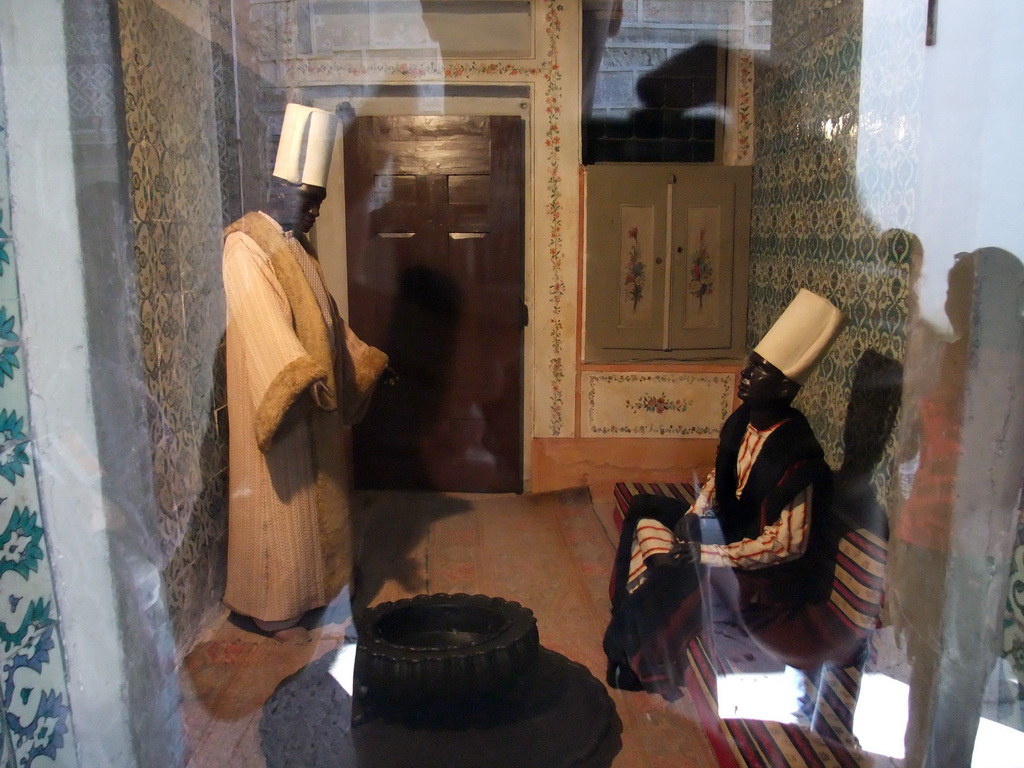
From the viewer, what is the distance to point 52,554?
0.75 meters

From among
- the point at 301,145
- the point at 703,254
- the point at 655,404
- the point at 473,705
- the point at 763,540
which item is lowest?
the point at 473,705

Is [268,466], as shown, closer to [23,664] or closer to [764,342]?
[23,664]

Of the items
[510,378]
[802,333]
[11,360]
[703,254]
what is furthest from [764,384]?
[11,360]

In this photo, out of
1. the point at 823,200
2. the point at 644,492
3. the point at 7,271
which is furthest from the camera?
the point at 644,492

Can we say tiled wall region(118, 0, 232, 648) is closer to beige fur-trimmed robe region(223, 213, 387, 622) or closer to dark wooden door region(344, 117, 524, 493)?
beige fur-trimmed robe region(223, 213, 387, 622)

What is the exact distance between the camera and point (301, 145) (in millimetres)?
854

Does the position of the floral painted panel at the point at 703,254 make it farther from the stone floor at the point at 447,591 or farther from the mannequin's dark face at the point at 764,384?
A: the stone floor at the point at 447,591

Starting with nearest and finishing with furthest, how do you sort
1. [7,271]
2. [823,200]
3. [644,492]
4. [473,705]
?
[7,271], [473,705], [823,200], [644,492]

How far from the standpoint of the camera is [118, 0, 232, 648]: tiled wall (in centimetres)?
81

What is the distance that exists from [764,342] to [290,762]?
2.53 feet

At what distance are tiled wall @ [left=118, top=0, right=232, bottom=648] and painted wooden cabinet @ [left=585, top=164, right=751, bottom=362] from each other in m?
0.47

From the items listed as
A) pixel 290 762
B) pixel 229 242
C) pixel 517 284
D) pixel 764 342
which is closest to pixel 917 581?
pixel 764 342

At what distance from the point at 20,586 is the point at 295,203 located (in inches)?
19.8

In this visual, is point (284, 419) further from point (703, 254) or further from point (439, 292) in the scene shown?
point (703, 254)
